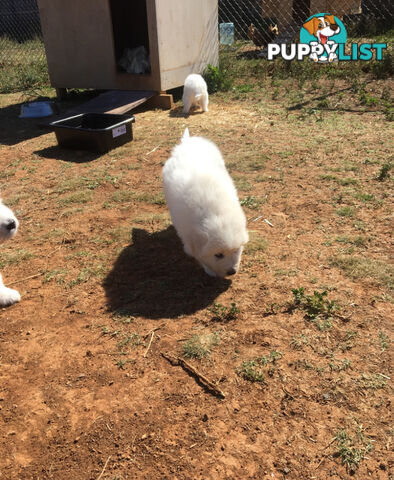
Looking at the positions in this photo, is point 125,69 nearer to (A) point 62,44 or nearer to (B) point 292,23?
(A) point 62,44

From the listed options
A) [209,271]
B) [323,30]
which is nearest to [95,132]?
[209,271]

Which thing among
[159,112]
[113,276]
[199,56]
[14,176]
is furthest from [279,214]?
[199,56]

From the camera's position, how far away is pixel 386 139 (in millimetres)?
5836

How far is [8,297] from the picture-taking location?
10.1 ft

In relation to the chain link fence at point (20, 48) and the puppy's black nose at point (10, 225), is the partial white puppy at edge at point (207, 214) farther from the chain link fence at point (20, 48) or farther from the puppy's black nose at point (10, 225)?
the chain link fence at point (20, 48)

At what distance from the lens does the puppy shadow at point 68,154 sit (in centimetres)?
586

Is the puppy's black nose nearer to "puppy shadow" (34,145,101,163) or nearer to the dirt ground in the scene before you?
the dirt ground

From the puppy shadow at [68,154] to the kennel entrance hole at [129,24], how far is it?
4141 mm

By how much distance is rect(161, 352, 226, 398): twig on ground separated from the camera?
7.50ft

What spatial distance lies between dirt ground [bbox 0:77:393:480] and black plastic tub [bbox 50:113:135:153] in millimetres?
989

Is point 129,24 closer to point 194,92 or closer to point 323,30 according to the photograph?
point 194,92

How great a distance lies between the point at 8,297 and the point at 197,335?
145 cm

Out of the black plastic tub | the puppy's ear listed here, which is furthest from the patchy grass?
the puppy's ear

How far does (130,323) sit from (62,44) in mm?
7725
